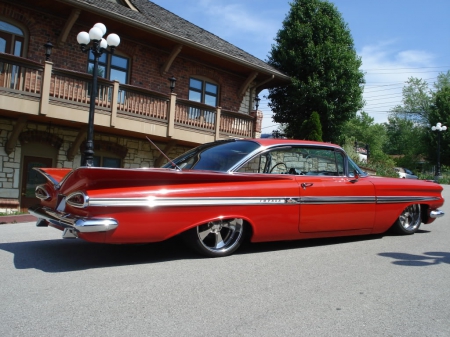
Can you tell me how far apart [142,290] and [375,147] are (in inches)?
2970

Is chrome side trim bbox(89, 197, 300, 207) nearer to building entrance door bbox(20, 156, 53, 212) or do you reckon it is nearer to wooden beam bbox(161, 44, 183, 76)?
building entrance door bbox(20, 156, 53, 212)

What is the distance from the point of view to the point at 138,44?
47.8ft

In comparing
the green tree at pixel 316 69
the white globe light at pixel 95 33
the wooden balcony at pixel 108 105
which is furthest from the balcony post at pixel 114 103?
the green tree at pixel 316 69

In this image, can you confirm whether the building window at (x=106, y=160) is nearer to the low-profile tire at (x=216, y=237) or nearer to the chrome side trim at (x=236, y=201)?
the low-profile tire at (x=216, y=237)

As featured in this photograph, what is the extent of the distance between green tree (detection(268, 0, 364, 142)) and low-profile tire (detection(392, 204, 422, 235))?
47.0 ft

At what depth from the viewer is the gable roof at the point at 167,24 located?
13.2m

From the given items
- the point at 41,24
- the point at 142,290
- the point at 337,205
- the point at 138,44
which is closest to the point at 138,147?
the point at 138,44

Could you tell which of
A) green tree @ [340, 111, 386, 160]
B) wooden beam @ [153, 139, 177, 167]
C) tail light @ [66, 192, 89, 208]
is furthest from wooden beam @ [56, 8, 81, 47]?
green tree @ [340, 111, 386, 160]

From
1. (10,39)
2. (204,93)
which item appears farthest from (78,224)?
(204,93)

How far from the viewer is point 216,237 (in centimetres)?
463

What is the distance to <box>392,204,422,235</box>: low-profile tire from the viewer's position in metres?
6.27

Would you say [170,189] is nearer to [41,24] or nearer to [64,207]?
[64,207]

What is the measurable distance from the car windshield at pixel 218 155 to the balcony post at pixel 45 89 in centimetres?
680

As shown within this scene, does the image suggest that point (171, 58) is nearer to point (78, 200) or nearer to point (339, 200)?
point (339, 200)
